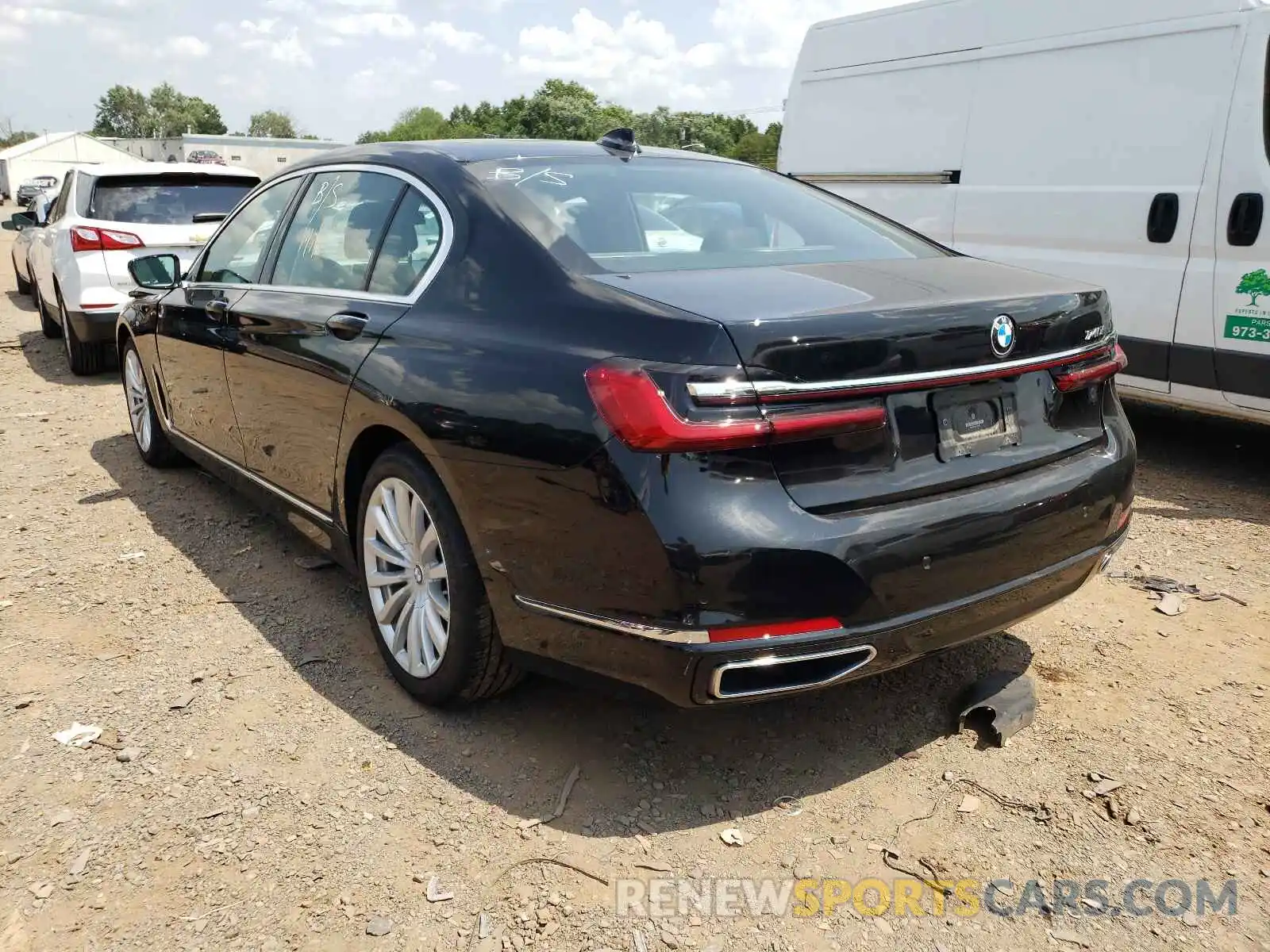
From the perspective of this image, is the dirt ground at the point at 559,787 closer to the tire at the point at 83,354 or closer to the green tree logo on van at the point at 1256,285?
the green tree logo on van at the point at 1256,285

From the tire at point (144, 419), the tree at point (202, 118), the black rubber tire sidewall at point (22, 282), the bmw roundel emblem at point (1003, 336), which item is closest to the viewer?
the bmw roundel emblem at point (1003, 336)

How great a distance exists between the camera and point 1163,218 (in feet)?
17.2

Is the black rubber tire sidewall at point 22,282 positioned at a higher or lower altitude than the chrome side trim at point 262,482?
lower

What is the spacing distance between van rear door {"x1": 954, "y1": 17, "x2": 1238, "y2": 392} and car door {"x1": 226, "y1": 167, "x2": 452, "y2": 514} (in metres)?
4.05

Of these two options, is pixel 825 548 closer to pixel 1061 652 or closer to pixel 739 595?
pixel 739 595

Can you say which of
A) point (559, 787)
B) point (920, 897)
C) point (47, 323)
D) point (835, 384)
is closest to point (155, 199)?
point (47, 323)

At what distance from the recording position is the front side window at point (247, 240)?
4031 mm

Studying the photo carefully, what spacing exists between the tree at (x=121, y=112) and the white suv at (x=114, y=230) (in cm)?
15345

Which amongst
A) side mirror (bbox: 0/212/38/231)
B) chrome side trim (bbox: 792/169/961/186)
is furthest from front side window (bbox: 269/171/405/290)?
side mirror (bbox: 0/212/38/231)

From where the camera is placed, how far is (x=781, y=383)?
7.20ft

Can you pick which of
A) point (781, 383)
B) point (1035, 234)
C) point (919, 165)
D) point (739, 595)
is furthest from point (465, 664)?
point (919, 165)

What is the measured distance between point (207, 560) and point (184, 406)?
33.3 inches

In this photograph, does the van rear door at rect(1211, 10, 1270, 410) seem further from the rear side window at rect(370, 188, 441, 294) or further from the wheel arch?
the wheel arch

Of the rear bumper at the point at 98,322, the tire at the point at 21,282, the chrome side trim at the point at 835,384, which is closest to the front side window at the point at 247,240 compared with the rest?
the chrome side trim at the point at 835,384
